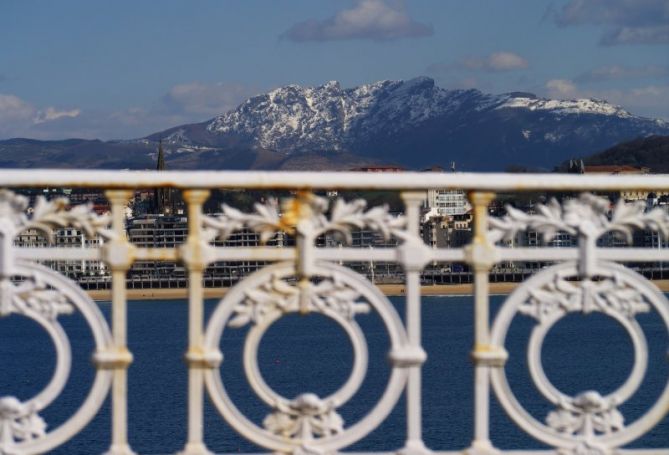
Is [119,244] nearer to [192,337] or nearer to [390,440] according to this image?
[192,337]

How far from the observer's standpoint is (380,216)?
3.76 meters

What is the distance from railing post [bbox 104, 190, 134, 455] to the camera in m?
3.78

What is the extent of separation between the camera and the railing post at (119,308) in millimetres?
3777

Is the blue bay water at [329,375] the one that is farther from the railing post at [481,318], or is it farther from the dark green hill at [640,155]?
the dark green hill at [640,155]

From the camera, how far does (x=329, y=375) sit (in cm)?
5388

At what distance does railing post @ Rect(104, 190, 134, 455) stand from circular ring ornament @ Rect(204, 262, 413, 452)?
25 centimetres

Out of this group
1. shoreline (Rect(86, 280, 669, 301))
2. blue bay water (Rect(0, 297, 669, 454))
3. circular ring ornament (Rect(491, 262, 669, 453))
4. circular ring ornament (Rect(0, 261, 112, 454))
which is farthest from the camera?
shoreline (Rect(86, 280, 669, 301))

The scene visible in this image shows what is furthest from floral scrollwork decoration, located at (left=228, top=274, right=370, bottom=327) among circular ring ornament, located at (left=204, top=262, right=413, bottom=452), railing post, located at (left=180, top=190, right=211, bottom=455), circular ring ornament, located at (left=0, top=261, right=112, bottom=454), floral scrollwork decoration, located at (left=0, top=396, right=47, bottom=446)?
floral scrollwork decoration, located at (left=0, top=396, right=47, bottom=446)

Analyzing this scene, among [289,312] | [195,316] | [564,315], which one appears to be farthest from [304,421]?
[564,315]

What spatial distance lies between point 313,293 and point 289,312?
0.31 feet

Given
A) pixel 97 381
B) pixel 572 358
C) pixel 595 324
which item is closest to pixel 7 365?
pixel 572 358

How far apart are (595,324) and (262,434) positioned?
9124 centimetres

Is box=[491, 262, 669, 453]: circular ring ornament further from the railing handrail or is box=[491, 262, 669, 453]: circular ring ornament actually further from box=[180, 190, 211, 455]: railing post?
box=[180, 190, 211, 455]: railing post

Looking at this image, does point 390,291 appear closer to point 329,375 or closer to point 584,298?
point 329,375
